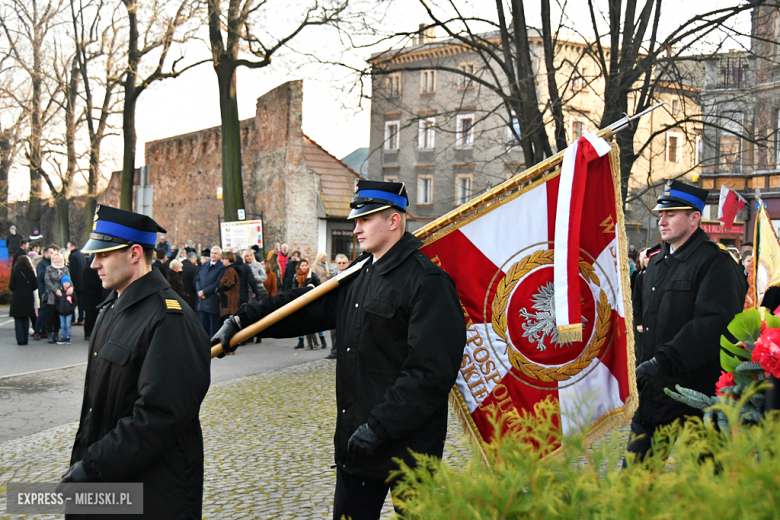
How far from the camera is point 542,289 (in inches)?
155

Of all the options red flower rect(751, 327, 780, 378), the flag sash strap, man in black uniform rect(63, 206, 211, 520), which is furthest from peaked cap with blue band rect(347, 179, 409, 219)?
red flower rect(751, 327, 780, 378)

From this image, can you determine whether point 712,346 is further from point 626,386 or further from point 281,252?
point 281,252

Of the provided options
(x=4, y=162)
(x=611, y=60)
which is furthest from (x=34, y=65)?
(x=611, y=60)

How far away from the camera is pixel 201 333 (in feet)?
9.47

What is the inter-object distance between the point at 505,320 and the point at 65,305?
1214cm

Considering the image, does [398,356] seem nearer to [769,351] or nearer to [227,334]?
[227,334]

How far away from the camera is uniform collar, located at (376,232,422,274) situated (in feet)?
10.5

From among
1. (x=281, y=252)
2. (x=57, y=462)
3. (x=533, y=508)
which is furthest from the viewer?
(x=281, y=252)

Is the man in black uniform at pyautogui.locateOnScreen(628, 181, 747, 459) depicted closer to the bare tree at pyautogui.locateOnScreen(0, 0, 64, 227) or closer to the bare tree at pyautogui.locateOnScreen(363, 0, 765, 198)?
the bare tree at pyautogui.locateOnScreen(363, 0, 765, 198)

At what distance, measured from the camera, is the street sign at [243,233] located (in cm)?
2209

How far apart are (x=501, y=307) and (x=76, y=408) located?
621 centimetres

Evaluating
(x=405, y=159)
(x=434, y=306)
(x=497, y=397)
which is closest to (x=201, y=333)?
(x=434, y=306)

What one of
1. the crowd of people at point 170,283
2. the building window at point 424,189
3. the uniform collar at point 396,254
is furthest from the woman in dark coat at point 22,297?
the building window at point 424,189

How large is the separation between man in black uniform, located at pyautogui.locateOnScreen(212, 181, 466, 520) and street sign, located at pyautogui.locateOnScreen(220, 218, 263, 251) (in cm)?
1895
